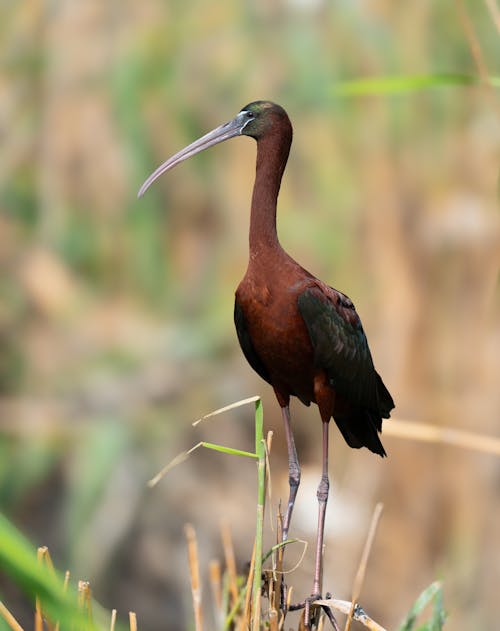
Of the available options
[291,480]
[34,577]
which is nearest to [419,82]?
[291,480]

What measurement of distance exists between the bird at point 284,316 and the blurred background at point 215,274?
3.56m

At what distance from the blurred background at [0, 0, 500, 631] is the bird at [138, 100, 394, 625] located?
140 inches

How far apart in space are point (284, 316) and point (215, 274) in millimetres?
5001

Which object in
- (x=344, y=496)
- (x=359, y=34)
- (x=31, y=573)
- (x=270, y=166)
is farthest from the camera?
(x=359, y=34)

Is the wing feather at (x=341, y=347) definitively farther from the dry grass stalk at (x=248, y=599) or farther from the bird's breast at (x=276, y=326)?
the dry grass stalk at (x=248, y=599)

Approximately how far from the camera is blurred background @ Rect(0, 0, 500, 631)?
6172mm

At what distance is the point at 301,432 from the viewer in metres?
6.85

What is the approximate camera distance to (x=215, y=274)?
Answer: 7238 millimetres

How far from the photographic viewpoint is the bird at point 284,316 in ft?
7.30

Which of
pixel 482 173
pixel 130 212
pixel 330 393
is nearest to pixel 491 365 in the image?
pixel 482 173

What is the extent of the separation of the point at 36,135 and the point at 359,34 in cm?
218

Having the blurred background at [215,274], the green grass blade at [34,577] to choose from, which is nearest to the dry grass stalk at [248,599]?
the green grass blade at [34,577]

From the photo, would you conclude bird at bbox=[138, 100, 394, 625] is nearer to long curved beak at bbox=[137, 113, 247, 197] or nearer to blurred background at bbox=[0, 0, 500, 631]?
long curved beak at bbox=[137, 113, 247, 197]

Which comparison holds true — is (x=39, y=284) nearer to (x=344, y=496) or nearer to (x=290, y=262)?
(x=344, y=496)
